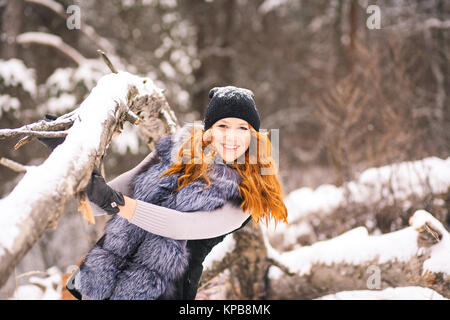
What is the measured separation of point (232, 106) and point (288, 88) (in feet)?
33.6

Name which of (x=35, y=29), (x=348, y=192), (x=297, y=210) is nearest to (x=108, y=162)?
(x=35, y=29)

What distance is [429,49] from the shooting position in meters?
7.18

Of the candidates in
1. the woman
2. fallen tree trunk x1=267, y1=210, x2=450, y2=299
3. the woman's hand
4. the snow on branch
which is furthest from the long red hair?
the snow on branch

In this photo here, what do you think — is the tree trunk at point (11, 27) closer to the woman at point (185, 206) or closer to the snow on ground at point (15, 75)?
the snow on ground at point (15, 75)

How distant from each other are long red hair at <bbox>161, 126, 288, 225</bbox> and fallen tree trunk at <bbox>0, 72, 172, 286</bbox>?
0.42 m

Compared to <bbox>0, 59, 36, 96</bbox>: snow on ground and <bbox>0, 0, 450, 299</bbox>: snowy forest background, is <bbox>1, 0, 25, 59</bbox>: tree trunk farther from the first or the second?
<bbox>0, 59, 36, 96</bbox>: snow on ground

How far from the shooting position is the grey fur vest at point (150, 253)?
1.59 meters

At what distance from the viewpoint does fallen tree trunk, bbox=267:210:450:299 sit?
2295mm

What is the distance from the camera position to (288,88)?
11.4m

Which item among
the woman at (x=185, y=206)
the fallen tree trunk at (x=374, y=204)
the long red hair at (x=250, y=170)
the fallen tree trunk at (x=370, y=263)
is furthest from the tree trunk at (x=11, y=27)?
the fallen tree trunk at (x=370, y=263)

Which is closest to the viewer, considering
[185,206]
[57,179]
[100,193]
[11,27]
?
[57,179]

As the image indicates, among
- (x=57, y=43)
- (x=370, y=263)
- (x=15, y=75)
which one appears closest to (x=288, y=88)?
(x=57, y=43)

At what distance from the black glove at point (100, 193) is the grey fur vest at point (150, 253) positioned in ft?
1.23

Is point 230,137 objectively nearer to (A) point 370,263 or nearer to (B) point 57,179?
(B) point 57,179
